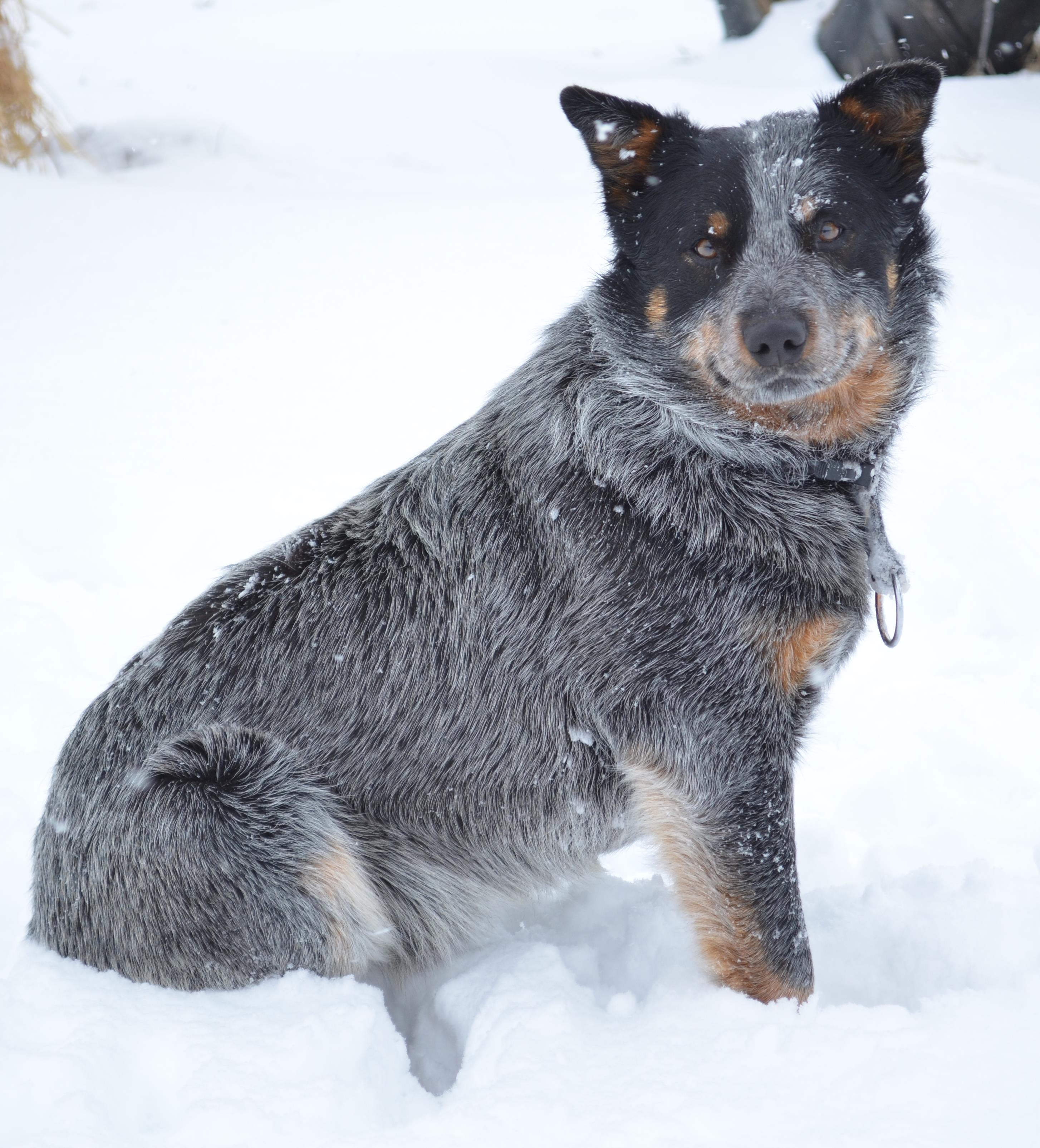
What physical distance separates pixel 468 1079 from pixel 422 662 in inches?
37.5

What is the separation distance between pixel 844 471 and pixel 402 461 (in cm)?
291

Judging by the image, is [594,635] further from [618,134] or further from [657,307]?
[618,134]

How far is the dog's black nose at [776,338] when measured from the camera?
7.78 feet

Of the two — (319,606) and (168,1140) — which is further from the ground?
(319,606)

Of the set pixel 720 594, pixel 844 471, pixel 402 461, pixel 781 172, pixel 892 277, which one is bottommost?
pixel 402 461

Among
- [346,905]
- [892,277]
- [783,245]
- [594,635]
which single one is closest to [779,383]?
[783,245]

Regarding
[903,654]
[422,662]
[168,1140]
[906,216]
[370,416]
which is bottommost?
[903,654]

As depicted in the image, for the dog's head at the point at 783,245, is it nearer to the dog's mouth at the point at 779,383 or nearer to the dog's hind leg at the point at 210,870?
the dog's mouth at the point at 779,383

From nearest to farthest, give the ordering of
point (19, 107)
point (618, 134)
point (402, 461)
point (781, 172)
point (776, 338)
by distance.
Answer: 1. point (776, 338)
2. point (781, 172)
3. point (618, 134)
4. point (402, 461)
5. point (19, 107)

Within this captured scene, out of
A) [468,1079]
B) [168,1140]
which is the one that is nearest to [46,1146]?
[168,1140]

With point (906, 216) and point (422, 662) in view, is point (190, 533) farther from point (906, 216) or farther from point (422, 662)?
point (906, 216)

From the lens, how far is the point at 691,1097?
208cm

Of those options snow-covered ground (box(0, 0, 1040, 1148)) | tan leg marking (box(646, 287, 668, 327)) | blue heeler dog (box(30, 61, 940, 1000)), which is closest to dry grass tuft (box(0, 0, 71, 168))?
snow-covered ground (box(0, 0, 1040, 1148))

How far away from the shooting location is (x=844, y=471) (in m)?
2.66
